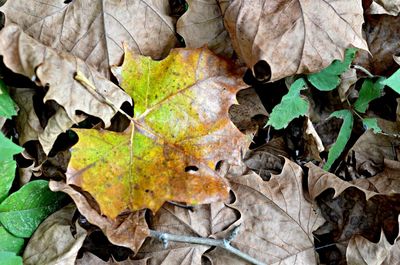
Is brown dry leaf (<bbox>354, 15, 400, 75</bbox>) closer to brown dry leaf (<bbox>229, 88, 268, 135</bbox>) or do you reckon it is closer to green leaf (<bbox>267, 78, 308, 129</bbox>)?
green leaf (<bbox>267, 78, 308, 129</bbox>)

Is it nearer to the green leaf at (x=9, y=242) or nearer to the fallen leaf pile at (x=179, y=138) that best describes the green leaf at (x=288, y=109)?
the fallen leaf pile at (x=179, y=138)

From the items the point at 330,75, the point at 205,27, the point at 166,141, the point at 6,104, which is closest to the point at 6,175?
the point at 6,104

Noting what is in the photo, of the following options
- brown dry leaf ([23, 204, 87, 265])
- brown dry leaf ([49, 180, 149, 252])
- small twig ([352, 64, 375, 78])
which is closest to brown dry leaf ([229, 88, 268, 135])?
small twig ([352, 64, 375, 78])

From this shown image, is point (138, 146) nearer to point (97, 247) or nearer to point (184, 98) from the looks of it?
point (184, 98)

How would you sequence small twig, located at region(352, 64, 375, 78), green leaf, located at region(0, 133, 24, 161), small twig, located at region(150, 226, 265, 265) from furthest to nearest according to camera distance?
small twig, located at region(352, 64, 375, 78) < small twig, located at region(150, 226, 265, 265) < green leaf, located at region(0, 133, 24, 161)

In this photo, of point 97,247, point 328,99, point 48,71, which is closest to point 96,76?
point 48,71
